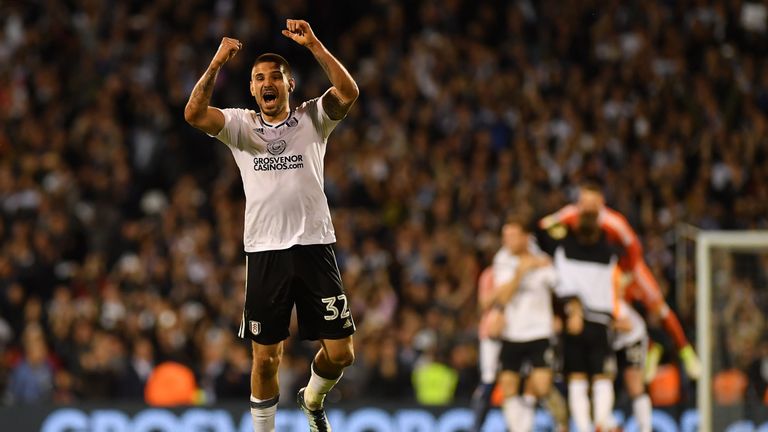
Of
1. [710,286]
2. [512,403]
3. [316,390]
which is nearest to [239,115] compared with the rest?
[316,390]

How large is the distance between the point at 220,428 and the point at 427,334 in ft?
8.59

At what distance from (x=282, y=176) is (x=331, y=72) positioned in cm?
63

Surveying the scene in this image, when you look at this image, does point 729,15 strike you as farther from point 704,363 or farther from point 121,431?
point 121,431

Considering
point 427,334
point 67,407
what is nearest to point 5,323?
point 67,407

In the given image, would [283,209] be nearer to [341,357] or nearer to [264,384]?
[341,357]

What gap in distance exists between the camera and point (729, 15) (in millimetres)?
18016

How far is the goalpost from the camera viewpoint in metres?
11.2

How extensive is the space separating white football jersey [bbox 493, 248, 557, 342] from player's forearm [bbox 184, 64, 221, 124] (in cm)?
472

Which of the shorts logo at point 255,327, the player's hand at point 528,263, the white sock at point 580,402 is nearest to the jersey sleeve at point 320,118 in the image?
the shorts logo at point 255,327

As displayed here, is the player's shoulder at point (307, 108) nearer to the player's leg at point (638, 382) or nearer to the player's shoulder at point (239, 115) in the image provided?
the player's shoulder at point (239, 115)

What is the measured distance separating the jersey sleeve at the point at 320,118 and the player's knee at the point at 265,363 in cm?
121

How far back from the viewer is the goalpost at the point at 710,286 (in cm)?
1119

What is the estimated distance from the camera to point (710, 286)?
11445 mm

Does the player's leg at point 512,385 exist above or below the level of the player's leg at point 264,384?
below
